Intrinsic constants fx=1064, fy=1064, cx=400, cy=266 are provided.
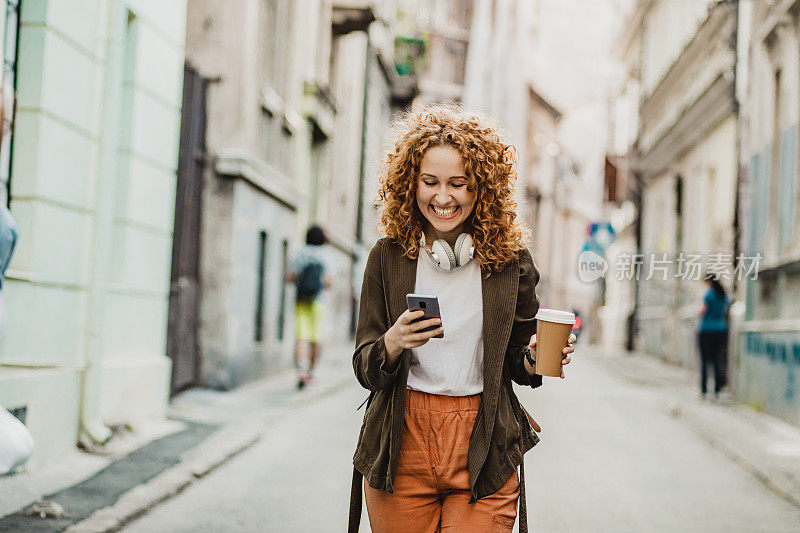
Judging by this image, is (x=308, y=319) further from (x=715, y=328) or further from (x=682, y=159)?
(x=682, y=159)

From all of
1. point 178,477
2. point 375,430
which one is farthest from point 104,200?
point 375,430

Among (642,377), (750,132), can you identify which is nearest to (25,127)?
(750,132)

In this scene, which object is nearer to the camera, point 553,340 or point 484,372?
point 553,340

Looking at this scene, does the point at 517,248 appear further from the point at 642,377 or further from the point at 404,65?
the point at 404,65

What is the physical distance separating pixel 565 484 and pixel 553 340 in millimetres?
4991

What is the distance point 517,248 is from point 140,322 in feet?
21.2

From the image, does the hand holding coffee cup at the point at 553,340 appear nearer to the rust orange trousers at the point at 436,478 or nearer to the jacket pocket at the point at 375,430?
the rust orange trousers at the point at 436,478

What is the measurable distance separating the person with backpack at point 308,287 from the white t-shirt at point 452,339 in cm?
970

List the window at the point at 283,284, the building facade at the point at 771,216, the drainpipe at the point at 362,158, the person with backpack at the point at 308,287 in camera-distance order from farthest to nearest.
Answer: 1. the drainpipe at the point at 362,158
2. the window at the point at 283,284
3. the person with backpack at the point at 308,287
4. the building facade at the point at 771,216

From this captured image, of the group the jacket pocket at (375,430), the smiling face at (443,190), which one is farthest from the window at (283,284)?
the smiling face at (443,190)

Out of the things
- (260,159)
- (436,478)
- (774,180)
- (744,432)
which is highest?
(260,159)

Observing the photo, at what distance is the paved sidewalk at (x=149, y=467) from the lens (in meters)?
5.62

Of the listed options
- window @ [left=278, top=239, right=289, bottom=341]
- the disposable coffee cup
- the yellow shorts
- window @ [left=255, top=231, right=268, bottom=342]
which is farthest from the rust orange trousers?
window @ [left=278, top=239, right=289, bottom=341]

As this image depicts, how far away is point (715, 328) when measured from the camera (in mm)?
13547
